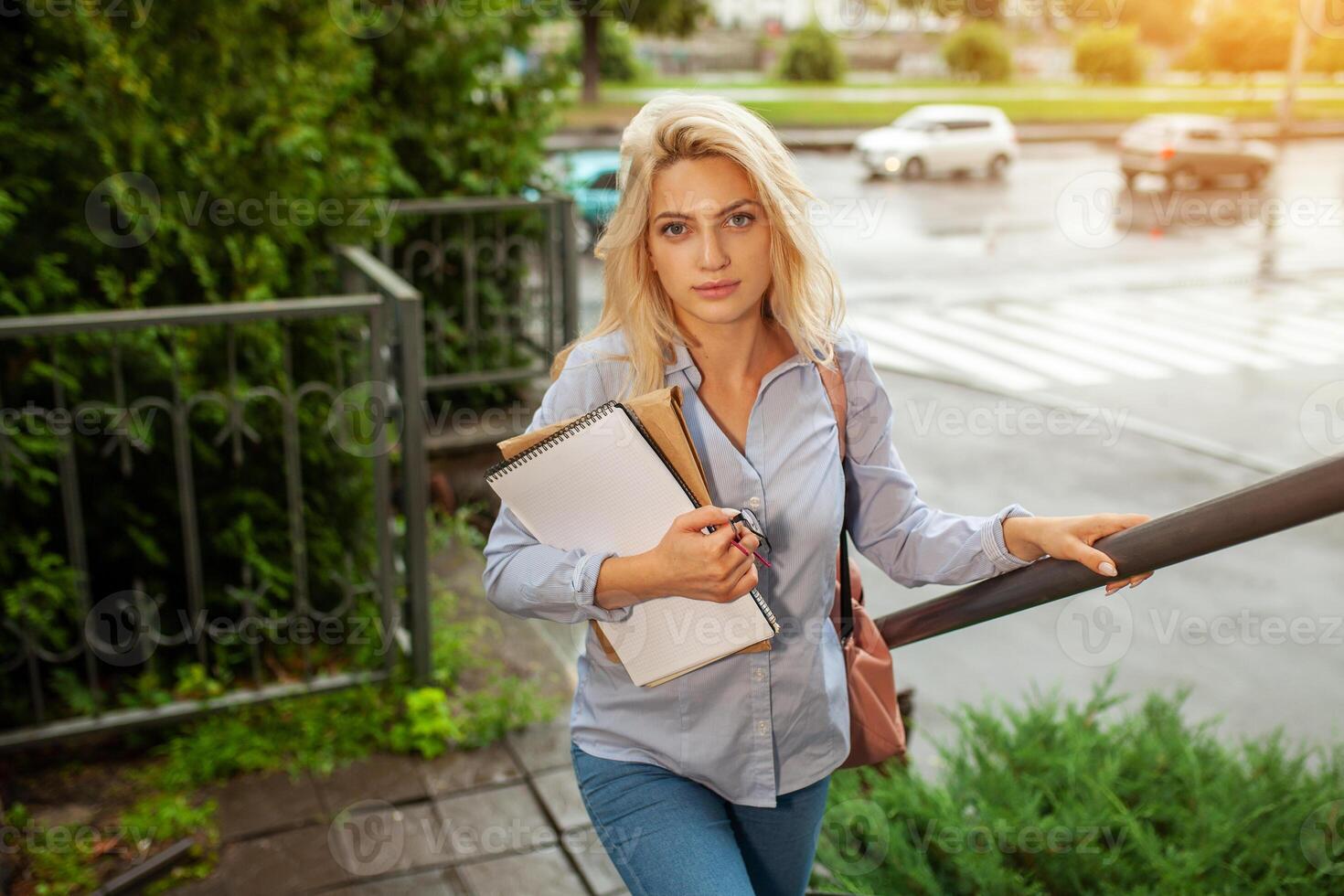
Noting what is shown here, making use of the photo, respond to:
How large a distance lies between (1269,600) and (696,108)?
600 cm

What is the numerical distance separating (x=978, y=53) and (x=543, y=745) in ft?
134

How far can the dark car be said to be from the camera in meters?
21.9

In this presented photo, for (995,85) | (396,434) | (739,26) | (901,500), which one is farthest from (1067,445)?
(739,26)

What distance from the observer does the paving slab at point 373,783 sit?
392cm

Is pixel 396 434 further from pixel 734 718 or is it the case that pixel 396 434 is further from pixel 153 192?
pixel 734 718

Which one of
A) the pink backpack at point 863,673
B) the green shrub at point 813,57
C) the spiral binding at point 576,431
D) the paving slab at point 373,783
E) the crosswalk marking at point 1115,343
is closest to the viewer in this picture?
the spiral binding at point 576,431

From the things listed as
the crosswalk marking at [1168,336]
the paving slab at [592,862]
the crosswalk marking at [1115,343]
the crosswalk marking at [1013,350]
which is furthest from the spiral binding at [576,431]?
the crosswalk marking at [1168,336]

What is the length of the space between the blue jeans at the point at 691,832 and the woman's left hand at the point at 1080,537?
544mm

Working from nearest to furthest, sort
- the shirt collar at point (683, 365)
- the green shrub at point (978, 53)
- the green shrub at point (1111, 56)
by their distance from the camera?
the shirt collar at point (683, 365) < the green shrub at point (978, 53) < the green shrub at point (1111, 56)

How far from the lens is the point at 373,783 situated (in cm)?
400

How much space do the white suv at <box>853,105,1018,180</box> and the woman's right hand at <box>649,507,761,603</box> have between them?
71.7ft

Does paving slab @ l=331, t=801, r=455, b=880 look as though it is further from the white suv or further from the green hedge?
the white suv

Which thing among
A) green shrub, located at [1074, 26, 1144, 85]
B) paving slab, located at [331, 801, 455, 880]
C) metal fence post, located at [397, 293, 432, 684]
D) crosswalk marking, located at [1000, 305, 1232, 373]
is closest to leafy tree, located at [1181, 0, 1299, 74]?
green shrub, located at [1074, 26, 1144, 85]

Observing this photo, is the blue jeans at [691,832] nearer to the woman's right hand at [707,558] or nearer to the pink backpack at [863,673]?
the pink backpack at [863,673]
